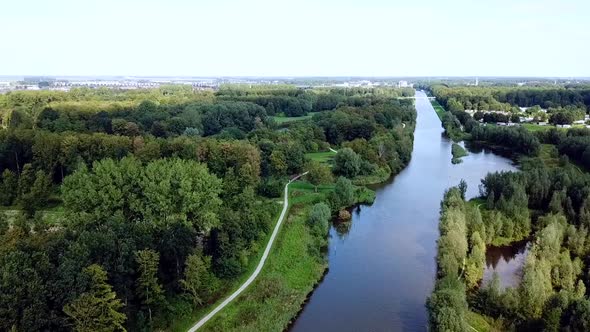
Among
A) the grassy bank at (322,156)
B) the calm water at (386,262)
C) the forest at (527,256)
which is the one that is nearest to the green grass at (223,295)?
the calm water at (386,262)

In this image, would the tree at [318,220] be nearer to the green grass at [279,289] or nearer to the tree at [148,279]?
the green grass at [279,289]

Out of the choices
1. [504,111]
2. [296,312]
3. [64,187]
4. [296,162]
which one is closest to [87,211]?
[64,187]

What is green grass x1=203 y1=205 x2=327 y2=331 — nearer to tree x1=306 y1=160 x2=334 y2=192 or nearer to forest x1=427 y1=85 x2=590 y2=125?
tree x1=306 y1=160 x2=334 y2=192

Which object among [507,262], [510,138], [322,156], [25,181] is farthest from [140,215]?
[510,138]

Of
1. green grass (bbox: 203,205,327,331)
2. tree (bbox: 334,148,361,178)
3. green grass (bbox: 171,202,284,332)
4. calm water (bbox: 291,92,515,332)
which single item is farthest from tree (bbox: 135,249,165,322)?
tree (bbox: 334,148,361,178)

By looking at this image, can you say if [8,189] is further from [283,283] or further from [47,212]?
[283,283]

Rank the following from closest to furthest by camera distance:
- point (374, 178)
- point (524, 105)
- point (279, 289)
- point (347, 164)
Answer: point (279, 289) → point (347, 164) → point (374, 178) → point (524, 105)
